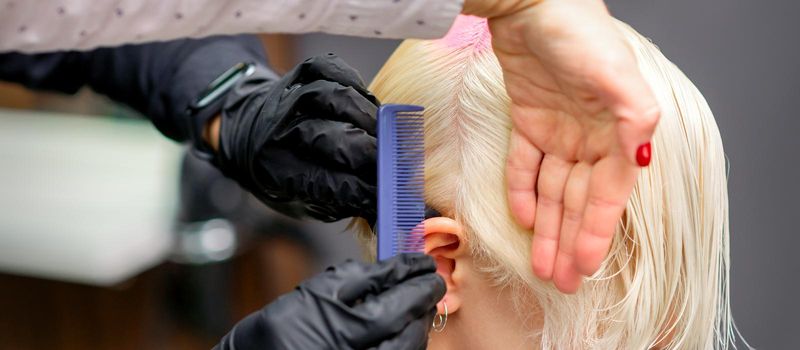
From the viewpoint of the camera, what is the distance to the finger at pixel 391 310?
898mm

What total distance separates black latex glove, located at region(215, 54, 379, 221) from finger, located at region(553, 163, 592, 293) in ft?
0.87

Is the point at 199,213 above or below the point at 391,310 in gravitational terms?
below

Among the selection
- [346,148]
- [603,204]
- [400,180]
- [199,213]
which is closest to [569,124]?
[603,204]

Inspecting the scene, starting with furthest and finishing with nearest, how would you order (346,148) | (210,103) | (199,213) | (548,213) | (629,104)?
1. (199,213)
2. (210,103)
3. (346,148)
4. (548,213)
5. (629,104)

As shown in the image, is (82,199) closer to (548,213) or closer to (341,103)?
(341,103)

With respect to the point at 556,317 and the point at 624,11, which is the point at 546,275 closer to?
the point at 556,317

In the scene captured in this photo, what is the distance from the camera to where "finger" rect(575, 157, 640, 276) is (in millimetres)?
844

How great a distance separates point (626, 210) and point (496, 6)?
0.33 m

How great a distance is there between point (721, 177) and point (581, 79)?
14.5 inches

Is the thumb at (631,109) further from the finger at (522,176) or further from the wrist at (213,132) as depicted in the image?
the wrist at (213,132)

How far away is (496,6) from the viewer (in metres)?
0.82

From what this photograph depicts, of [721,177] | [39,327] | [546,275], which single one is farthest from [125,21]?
[39,327]

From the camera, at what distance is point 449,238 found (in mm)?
1102

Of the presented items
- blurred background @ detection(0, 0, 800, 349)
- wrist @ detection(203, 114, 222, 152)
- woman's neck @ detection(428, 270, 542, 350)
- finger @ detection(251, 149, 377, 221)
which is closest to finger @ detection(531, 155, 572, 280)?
woman's neck @ detection(428, 270, 542, 350)
